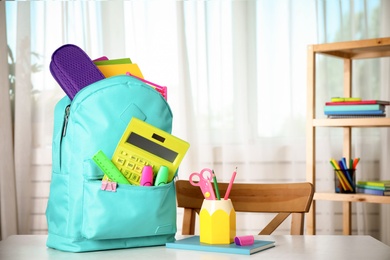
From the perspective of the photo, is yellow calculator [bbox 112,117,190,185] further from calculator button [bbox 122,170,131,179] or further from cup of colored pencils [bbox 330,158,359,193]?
cup of colored pencils [bbox 330,158,359,193]

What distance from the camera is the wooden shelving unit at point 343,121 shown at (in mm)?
2462

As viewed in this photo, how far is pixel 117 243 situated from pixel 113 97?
27cm

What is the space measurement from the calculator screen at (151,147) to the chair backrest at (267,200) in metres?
0.43

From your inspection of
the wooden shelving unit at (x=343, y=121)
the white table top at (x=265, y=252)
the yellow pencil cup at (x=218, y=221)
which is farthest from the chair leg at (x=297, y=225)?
the wooden shelving unit at (x=343, y=121)

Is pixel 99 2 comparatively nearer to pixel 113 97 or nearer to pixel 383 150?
pixel 383 150

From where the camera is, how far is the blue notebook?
44.6 inches

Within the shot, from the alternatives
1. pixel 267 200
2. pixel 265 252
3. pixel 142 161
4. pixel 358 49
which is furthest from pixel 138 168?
pixel 358 49

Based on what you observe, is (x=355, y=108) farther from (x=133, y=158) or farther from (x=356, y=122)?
(x=133, y=158)

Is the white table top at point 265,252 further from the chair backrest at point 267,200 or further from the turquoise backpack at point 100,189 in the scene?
the chair backrest at point 267,200

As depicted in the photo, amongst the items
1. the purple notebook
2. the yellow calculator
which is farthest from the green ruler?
the purple notebook

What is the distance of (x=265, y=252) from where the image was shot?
1.17 metres

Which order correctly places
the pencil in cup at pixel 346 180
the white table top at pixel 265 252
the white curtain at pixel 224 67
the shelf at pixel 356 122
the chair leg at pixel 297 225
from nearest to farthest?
the white table top at pixel 265 252 < the chair leg at pixel 297 225 < the shelf at pixel 356 122 < the pencil in cup at pixel 346 180 < the white curtain at pixel 224 67

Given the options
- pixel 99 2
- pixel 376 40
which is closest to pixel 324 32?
pixel 376 40

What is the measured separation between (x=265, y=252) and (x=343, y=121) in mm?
1433
